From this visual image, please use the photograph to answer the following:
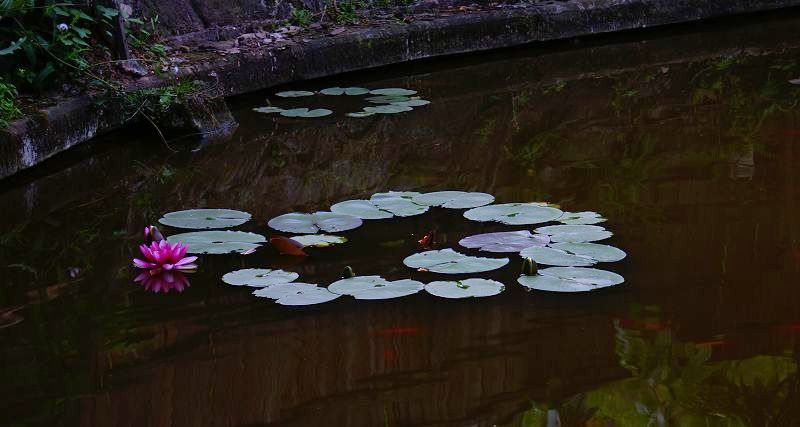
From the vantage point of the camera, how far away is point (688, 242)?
10.5ft

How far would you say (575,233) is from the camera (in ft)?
10.5

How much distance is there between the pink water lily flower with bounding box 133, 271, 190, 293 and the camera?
2998 mm

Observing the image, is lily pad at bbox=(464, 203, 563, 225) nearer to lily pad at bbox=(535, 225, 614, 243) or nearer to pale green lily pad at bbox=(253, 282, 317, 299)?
lily pad at bbox=(535, 225, 614, 243)

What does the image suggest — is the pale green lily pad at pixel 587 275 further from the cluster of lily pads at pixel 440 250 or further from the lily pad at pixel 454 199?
the lily pad at pixel 454 199

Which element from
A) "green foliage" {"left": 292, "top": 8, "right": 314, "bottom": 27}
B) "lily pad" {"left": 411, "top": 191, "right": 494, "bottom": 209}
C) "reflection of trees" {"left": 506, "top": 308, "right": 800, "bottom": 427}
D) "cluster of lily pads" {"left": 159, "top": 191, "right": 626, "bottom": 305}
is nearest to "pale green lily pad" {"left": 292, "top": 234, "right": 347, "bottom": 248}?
"cluster of lily pads" {"left": 159, "top": 191, "right": 626, "bottom": 305}

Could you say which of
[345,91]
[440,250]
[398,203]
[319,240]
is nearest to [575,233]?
[440,250]

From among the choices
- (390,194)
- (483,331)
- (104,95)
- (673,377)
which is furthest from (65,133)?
(673,377)

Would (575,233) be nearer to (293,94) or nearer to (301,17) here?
(293,94)

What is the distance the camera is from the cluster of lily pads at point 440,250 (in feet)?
9.31

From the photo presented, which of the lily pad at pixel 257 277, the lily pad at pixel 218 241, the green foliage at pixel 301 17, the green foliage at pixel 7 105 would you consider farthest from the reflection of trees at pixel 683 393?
the green foliage at pixel 301 17

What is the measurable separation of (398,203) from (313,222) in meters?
0.31

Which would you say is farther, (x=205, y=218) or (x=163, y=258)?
(x=205, y=218)

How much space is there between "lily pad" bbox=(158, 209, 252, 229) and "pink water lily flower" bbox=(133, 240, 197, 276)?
1.01 ft

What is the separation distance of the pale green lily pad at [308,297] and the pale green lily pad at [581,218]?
0.85m
